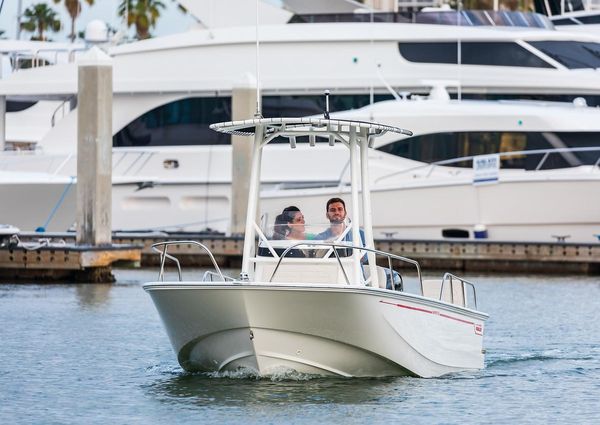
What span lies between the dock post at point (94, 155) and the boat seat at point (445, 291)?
38.8 ft

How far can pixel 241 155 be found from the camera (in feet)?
111

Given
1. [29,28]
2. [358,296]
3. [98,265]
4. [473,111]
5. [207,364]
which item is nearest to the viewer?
[358,296]

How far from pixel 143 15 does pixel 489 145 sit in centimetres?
5162

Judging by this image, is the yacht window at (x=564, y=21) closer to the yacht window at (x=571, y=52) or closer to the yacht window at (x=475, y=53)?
the yacht window at (x=571, y=52)

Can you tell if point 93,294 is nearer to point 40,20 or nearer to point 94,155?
point 94,155

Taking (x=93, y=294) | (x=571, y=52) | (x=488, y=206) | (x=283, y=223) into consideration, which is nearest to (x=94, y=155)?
(x=93, y=294)

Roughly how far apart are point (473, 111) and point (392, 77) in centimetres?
340

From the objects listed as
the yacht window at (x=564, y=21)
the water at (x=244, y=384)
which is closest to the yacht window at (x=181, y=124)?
the yacht window at (x=564, y=21)

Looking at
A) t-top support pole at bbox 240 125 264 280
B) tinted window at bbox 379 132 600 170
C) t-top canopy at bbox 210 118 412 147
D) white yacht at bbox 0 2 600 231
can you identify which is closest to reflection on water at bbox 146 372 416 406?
t-top support pole at bbox 240 125 264 280

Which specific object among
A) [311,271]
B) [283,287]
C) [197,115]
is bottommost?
[283,287]

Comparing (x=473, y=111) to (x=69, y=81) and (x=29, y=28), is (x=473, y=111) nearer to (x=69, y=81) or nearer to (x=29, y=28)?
(x=69, y=81)

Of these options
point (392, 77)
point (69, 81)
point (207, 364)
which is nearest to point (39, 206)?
point (69, 81)

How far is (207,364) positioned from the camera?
16.0 metres

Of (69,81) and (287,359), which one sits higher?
(69,81)
